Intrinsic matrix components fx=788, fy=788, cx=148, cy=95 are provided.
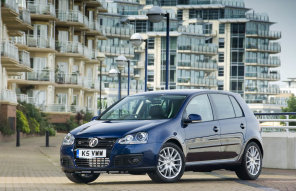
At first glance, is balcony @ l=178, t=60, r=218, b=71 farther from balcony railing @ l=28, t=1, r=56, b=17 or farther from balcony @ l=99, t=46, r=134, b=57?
balcony railing @ l=28, t=1, r=56, b=17

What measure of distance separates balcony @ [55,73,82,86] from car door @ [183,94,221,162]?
63.6 meters

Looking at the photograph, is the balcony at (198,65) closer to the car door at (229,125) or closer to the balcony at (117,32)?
the balcony at (117,32)

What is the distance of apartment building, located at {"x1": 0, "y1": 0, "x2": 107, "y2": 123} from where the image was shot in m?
72.1

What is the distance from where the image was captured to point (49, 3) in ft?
236

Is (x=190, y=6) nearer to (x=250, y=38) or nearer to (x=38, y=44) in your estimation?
(x=250, y=38)

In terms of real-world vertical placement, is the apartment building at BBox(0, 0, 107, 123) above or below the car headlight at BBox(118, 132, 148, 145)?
above

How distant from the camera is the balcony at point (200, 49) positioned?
463 ft

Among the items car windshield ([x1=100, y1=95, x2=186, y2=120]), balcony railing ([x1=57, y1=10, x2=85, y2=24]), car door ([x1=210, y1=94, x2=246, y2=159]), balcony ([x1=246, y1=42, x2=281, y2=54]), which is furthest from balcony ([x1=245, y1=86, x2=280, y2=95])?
car windshield ([x1=100, y1=95, x2=186, y2=120])

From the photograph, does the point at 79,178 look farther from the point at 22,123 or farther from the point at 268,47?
the point at 268,47

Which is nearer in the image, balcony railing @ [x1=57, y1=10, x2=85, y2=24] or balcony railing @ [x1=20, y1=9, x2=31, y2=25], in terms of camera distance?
balcony railing @ [x1=20, y1=9, x2=31, y2=25]

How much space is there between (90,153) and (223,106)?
315cm

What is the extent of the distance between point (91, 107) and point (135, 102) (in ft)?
246

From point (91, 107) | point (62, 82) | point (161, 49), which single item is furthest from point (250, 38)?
point (62, 82)

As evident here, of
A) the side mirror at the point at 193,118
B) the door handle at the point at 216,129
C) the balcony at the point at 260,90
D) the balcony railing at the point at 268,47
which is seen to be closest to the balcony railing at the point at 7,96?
the door handle at the point at 216,129
